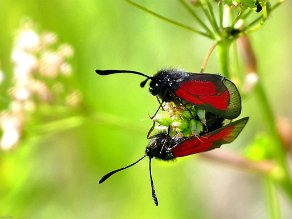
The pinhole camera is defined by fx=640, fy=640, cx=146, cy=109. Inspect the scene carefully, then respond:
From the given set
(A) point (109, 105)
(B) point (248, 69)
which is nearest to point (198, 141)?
(B) point (248, 69)

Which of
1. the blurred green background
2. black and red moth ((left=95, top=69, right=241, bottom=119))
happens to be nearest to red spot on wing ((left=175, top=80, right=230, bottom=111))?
black and red moth ((left=95, top=69, right=241, bottom=119))

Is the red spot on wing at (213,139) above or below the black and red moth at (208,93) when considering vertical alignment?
below

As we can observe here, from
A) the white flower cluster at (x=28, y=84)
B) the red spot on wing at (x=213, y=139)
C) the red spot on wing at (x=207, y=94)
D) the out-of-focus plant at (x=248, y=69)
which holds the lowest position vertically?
the red spot on wing at (x=213, y=139)

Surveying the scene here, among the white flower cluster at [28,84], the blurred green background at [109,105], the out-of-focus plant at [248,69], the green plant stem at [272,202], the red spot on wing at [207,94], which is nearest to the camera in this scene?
the red spot on wing at [207,94]

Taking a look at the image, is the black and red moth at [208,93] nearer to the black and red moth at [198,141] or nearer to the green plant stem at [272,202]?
the black and red moth at [198,141]

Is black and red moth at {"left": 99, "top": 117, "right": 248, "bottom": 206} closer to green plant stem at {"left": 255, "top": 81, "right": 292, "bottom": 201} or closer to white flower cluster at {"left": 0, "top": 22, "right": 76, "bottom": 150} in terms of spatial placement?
green plant stem at {"left": 255, "top": 81, "right": 292, "bottom": 201}

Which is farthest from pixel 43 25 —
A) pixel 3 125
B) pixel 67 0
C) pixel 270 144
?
pixel 270 144

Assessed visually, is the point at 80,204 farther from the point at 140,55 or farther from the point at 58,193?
the point at 140,55

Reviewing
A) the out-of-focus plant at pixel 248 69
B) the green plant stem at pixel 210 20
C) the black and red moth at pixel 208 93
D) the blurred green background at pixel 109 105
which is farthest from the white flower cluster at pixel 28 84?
the black and red moth at pixel 208 93
